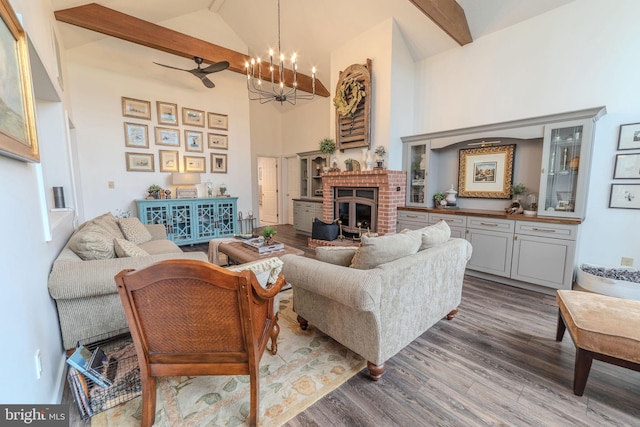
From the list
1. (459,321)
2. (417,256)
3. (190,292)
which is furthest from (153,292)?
(459,321)

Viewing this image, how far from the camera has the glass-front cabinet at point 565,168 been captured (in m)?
2.85

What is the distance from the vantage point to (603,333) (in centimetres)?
150

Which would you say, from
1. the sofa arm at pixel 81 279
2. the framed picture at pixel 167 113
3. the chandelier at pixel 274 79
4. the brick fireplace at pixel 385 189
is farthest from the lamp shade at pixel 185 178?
the sofa arm at pixel 81 279

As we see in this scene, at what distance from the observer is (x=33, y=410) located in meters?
1.07

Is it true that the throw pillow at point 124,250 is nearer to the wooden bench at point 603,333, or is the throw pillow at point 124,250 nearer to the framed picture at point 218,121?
the wooden bench at point 603,333

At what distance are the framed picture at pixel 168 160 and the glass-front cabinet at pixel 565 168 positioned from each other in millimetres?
6135

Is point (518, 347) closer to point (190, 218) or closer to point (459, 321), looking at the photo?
point (459, 321)

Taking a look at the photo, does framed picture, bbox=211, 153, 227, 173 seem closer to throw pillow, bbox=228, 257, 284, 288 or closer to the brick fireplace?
the brick fireplace

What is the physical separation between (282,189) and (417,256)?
21.5ft

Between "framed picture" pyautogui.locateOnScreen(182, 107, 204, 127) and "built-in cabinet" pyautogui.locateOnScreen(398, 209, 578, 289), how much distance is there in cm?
518

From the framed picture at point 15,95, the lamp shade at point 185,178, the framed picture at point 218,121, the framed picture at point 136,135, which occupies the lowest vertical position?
the lamp shade at point 185,178

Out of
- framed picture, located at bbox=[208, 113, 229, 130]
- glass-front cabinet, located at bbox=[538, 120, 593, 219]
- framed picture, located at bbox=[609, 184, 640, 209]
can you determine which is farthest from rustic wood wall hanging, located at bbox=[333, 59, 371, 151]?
framed picture, located at bbox=[609, 184, 640, 209]

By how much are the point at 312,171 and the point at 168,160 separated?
10.6ft

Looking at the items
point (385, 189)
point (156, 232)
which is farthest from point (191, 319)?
point (385, 189)
